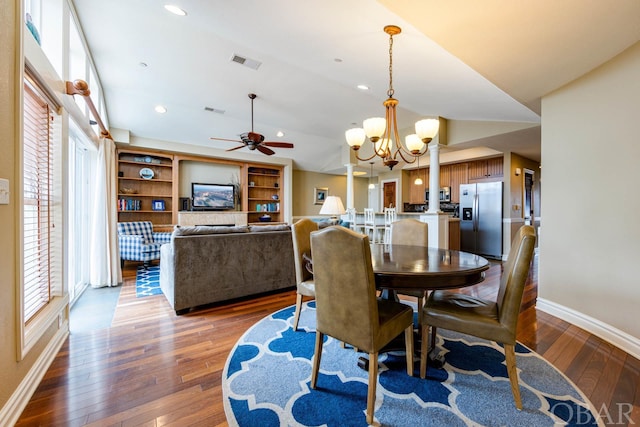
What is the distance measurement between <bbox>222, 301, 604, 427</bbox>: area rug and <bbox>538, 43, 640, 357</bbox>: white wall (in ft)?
3.12

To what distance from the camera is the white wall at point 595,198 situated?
2180mm

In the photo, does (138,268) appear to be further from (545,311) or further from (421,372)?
(545,311)

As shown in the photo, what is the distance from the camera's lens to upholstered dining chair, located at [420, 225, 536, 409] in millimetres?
1532

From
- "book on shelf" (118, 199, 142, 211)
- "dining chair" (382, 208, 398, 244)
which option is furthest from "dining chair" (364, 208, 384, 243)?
"book on shelf" (118, 199, 142, 211)

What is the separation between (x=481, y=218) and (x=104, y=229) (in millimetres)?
6878

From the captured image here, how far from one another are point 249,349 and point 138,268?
4025 millimetres

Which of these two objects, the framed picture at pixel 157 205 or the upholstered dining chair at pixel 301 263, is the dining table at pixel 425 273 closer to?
the upholstered dining chair at pixel 301 263

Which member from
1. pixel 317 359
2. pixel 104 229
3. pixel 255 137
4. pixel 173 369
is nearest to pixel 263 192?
pixel 255 137

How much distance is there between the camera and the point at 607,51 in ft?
6.89

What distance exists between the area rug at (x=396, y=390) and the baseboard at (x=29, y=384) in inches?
38.9

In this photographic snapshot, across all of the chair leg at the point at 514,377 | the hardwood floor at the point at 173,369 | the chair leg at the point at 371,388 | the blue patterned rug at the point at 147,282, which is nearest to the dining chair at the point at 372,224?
the hardwood floor at the point at 173,369

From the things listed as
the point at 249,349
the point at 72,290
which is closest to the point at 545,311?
the point at 249,349

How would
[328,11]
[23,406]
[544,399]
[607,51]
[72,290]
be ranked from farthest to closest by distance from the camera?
[72,290], [328,11], [607,51], [544,399], [23,406]

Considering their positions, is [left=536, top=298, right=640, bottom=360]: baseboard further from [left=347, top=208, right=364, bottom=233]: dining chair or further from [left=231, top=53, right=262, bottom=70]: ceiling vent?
[left=231, top=53, right=262, bottom=70]: ceiling vent
